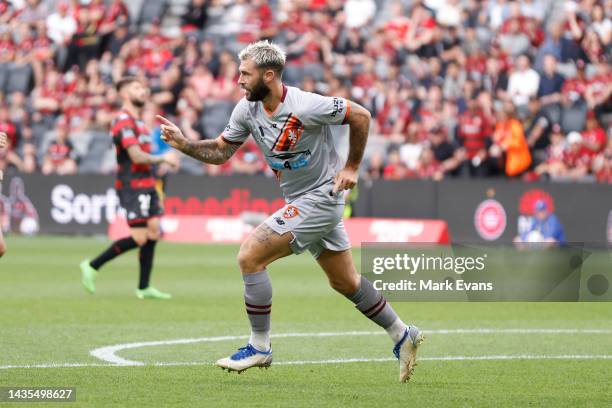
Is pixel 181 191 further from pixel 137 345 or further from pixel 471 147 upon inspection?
pixel 137 345

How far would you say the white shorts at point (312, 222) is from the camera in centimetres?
846

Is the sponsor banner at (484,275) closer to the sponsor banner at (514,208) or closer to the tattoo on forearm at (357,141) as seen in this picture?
the tattoo on forearm at (357,141)

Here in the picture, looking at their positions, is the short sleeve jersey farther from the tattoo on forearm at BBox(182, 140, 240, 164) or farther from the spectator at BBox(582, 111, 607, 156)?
the spectator at BBox(582, 111, 607, 156)

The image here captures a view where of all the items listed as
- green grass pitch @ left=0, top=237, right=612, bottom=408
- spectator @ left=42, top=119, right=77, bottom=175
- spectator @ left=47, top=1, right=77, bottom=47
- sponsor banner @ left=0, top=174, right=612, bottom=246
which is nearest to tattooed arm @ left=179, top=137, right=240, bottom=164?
green grass pitch @ left=0, top=237, right=612, bottom=408

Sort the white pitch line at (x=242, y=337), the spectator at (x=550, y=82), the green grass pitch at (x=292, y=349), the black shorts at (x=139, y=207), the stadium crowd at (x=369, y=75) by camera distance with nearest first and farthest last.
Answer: the green grass pitch at (x=292, y=349)
the white pitch line at (x=242, y=337)
the black shorts at (x=139, y=207)
the stadium crowd at (x=369, y=75)
the spectator at (x=550, y=82)

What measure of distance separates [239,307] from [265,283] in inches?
209

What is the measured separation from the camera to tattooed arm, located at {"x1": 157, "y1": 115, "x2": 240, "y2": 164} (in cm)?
849

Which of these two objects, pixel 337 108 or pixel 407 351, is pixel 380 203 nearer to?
pixel 407 351

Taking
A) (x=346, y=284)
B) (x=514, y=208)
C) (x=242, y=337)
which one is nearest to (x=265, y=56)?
(x=346, y=284)

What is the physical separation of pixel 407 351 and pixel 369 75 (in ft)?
61.2

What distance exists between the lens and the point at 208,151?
8750mm

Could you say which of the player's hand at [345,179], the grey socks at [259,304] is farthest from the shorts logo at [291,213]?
the grey socks at [259,304]

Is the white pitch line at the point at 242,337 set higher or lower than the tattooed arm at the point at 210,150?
lower

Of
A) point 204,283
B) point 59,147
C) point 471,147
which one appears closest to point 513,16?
point 471,147
